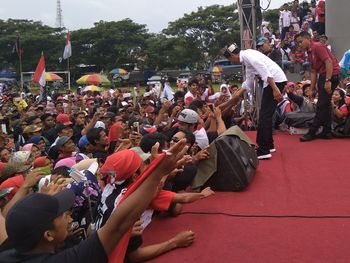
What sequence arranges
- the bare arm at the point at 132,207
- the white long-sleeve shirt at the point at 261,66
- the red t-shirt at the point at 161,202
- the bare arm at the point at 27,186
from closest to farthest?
the bare arm at the point at 132,207 → the bare arm at the point at 27,186 → the red t-shirt at the point at 161,202 → the white long-sleeve shirt at the point at 261,66

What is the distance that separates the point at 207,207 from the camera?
3.75 metres

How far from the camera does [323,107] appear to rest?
232 inches

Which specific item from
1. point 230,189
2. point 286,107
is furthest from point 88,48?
point 230,189

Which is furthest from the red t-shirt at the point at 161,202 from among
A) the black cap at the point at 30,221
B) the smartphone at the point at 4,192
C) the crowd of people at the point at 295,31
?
the crowd of people at the point at 295,31

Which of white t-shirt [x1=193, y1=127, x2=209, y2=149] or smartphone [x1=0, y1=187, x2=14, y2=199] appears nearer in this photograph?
smartphone [x1=0, y1=187, x2=14, y2=199]

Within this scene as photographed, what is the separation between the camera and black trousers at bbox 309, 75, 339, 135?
231 inches

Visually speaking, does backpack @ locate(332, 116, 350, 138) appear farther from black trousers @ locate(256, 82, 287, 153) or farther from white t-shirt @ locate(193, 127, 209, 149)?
white t-shirt @ locate(193, 127, 209, 149)

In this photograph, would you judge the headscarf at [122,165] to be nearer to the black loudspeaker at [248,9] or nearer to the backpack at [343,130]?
the backpack at [343,130]

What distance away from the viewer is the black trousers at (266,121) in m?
5.32

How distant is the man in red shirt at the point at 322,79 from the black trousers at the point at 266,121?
819mm

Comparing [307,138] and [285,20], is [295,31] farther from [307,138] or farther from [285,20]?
[307,138]

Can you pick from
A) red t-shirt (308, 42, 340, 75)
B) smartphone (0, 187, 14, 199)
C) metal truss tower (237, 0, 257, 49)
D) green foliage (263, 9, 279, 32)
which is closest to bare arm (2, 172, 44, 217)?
smartphone (0, 187, 14, 199)

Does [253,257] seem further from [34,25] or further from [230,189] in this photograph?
[34,25]

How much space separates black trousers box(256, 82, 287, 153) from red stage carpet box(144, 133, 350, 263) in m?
0.53
